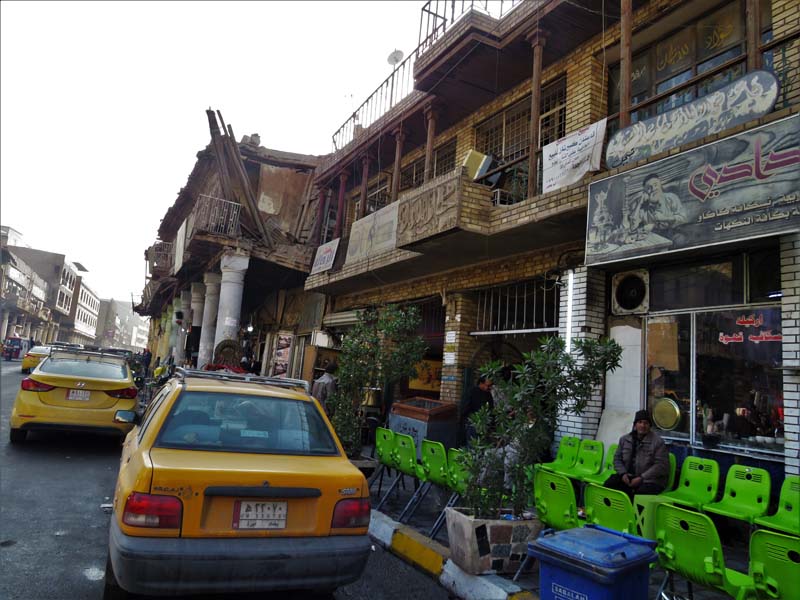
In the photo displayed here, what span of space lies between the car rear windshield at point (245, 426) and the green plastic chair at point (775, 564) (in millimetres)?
2763

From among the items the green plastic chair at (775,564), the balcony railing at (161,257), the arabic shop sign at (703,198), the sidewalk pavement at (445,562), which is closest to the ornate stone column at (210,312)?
the balcony railing at (161,257)

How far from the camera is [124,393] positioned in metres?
8.37

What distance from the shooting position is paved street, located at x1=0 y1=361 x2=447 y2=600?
12.7 ft

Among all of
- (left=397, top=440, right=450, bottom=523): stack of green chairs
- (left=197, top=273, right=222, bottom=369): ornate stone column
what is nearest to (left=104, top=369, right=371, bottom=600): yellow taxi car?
(left=397, top=440, right=450, bottom=523): stack of green chairs

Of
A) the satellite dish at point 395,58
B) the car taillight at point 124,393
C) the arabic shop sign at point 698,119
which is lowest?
the car taillight at point 124,393

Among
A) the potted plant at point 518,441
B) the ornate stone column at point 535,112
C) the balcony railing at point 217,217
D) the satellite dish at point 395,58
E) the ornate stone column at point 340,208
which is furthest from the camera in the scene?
the balcony railing at point 217,217

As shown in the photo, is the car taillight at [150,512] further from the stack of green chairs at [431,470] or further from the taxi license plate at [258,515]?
the stack of green chairs at [431,470]

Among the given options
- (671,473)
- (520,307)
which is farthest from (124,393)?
(671,473)

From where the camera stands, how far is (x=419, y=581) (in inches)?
182

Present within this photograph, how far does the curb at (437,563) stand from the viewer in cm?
408

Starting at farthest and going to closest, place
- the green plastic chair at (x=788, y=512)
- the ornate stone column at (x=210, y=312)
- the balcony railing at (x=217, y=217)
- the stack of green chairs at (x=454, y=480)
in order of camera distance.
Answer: the ornate stone column at (x=210, y=312)
the balcony railing at (x=217, y=217)
the stack of green chairs at (x=454, y=480)
the green plastic chair at (x=788, y=512)

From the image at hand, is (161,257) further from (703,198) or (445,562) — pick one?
(703,198)

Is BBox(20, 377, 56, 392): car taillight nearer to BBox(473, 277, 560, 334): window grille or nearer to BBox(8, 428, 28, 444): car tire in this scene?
BBox(8, 428, 28, 444): car tire

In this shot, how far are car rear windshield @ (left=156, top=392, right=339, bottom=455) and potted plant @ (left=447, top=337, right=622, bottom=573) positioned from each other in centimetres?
144
